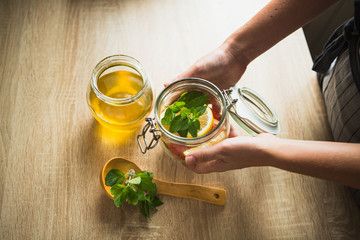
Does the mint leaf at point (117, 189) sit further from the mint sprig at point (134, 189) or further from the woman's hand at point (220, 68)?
the woman's hand at point (220, 68)

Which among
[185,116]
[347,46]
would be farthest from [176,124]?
[347,46]

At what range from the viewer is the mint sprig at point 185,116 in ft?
1.97

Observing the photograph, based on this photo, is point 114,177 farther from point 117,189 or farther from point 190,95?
point 190,95

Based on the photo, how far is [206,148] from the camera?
2.14ft

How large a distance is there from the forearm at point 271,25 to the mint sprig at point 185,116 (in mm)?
253

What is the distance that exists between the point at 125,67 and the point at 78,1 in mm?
351

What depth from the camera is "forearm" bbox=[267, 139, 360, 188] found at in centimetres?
59

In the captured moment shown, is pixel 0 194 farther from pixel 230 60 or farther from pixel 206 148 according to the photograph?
pixel 230 60

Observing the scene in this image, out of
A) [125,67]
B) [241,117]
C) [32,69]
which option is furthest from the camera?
[32,69]

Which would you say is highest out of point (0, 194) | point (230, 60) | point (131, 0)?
point (131, 0)

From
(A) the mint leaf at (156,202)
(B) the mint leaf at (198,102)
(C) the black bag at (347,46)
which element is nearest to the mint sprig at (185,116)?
(B) the mint leaf at (198,102)

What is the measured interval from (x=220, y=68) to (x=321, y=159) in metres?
0.35

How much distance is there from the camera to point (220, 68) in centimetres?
80

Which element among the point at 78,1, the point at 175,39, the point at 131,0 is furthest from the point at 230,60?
the point at 78,1
